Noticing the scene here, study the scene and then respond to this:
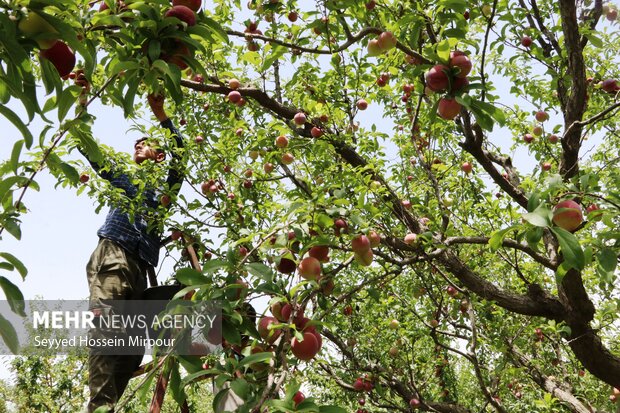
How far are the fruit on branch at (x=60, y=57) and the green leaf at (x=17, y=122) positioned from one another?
8.4 inches

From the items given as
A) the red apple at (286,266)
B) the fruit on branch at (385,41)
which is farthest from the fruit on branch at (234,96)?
the red apple at (286,266)

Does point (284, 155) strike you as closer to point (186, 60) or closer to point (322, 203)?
point (322, 203)

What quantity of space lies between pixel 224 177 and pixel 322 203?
2667 mm

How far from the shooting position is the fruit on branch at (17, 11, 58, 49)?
3.20ft

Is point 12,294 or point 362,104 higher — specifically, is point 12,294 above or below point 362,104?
below

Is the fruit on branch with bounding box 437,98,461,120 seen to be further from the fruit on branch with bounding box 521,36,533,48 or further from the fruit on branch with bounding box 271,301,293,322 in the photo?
the fruit on branch with bounding box 521,36,533,48

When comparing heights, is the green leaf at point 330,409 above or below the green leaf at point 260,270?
below

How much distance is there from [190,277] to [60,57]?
0.72m

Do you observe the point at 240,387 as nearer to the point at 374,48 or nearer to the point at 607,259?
the point at 607,259

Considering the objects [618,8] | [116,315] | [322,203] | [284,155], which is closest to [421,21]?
[322,203]

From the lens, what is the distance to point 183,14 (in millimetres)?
1235

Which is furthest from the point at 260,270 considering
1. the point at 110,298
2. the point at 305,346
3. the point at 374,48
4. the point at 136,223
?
the point at 136,223

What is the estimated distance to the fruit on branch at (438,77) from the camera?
1544mm

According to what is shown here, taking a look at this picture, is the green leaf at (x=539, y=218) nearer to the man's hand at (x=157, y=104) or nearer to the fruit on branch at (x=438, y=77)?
the fruit on branch at (x=438, y=77)
